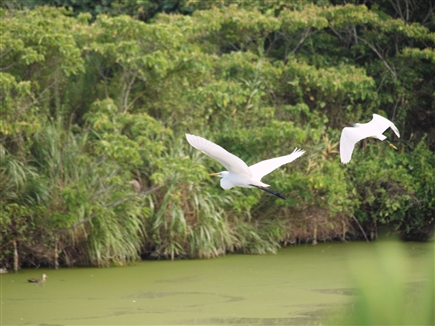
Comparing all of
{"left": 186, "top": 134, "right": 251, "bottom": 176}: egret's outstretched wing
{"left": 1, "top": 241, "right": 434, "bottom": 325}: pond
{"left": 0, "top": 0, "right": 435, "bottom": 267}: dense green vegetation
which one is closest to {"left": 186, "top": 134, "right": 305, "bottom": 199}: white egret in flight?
{"left": 186, "top": 134, "right": 251, "bottom": 176}: egret's outstretched wing

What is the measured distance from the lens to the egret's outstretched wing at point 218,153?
4762 mm

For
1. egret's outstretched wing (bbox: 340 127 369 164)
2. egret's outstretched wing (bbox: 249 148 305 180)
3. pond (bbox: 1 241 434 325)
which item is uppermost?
egret's outstretched wing (bbox: 340 127 369 164)

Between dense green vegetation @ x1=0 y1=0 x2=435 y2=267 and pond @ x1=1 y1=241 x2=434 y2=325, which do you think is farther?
dense green vegetation @ x1=0 y1=0 x2=435 y2=267

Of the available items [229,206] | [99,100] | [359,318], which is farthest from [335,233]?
[359,318]

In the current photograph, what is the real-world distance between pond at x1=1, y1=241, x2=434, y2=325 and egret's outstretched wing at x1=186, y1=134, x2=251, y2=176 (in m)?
0.95

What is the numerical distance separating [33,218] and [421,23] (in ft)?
18.8

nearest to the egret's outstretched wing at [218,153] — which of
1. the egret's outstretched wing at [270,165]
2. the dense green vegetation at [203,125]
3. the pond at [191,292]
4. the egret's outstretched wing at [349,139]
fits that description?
the egret's outstretched wing at [270,165]

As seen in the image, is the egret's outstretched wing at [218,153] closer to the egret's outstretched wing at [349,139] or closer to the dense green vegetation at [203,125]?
the egret's outstretched wing at [349,139]

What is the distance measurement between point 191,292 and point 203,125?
2561 millimetres

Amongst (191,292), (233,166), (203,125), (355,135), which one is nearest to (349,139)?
(355,135)

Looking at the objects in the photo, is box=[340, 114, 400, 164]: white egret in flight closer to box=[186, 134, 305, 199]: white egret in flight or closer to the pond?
box=[186, 134, 305, 199]: white egret in flight

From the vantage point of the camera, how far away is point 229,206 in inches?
332

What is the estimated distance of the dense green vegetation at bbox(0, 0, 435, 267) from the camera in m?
7.38

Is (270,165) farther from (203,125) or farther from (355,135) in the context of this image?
(203,125)
